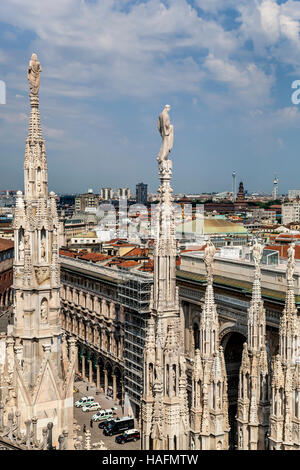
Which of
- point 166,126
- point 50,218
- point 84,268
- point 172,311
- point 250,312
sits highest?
point 166,126

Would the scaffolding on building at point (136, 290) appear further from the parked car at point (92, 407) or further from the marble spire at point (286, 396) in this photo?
the marble spire at point (286, 396)

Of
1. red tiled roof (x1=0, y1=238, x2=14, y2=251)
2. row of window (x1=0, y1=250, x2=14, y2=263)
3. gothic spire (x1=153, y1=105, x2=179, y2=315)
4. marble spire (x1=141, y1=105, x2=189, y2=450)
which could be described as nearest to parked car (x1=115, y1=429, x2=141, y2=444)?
→ marble spire (x1=141, y1=105, x2=189, y2=450)

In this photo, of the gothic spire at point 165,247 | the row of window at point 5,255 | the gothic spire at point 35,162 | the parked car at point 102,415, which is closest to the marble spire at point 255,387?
the gothic spire at point 165,247

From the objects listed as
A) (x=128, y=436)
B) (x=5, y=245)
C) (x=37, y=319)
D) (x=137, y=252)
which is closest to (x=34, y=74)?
(x=37, y=319)

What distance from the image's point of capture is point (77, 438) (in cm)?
977

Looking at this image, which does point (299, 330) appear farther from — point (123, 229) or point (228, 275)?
point (123, 229)

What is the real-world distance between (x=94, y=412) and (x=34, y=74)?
114 feet

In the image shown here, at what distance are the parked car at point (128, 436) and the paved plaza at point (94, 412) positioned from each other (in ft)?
0.71

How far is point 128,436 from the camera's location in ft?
110

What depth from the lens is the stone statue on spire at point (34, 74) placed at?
9484 millimetres

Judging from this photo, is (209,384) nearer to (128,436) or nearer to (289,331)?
(289,331)
